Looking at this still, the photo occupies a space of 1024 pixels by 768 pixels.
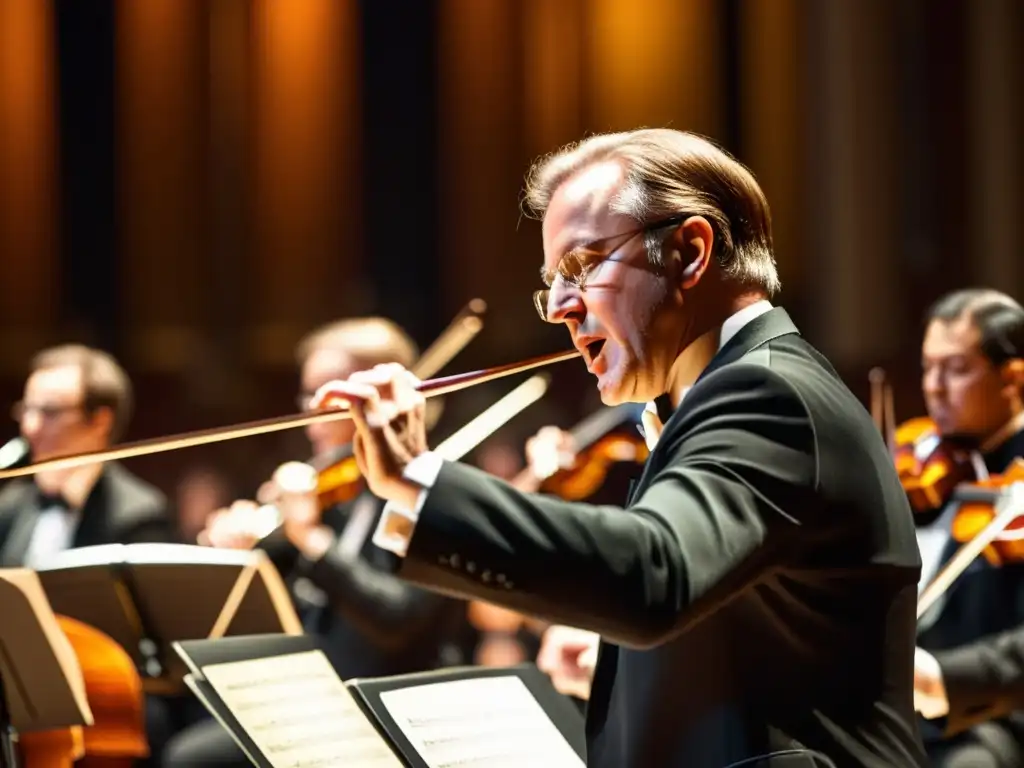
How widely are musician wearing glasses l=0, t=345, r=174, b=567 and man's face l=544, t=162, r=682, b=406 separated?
A: 251 cm

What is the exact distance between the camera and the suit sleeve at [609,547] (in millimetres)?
1096

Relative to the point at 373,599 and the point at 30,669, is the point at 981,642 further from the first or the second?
the point at 30,669

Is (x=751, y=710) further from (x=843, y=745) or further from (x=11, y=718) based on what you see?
(x=11, y=718)

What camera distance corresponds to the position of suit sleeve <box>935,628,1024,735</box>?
8.53 ft

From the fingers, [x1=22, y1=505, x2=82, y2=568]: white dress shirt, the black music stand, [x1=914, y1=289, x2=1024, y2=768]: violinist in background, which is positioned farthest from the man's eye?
[x1=22, y1=505, x2=82, y2=568]: white dress shirt

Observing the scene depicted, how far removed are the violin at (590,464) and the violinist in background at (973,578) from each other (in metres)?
0.98

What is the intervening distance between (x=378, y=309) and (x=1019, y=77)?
2.97 meters

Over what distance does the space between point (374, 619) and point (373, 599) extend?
0.16 ft

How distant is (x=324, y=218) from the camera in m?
6.79

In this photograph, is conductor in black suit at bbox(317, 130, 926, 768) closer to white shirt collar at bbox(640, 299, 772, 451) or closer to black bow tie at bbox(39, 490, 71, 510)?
white shirt collar at bbox(640, 299, 772, 451)

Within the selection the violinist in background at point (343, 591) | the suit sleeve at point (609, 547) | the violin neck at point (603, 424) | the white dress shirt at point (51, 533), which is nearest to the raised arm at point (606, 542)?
the suit sleeve at point (609, 547)

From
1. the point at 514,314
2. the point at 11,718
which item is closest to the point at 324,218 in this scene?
the point at 514,314

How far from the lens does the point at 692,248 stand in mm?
1393

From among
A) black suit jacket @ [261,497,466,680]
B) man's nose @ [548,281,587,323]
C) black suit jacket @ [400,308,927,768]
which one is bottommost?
black suit jacket @ [261,497,466,680]
